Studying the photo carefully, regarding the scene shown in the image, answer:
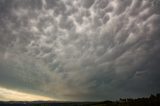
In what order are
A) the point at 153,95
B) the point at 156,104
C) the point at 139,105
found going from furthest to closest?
1. the point at 153,95
2. the point at 139,105
3. the point at 156,104

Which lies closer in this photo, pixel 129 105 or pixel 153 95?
pixel 129 105

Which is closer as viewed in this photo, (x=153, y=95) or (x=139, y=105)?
(x=139, y=105)

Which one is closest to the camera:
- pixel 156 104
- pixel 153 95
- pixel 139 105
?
pixel 156 104

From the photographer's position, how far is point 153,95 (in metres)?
116

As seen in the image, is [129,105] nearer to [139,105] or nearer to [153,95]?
[139,105]

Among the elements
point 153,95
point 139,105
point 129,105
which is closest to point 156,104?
point 139,105

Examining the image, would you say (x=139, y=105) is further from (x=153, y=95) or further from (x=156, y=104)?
(x=153, y=95)

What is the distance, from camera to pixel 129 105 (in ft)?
306

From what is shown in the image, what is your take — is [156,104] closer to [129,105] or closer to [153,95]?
[129,105]

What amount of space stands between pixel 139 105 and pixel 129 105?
21.2ft

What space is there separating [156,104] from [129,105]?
14264 millimetres

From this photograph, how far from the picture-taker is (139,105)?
87.6m

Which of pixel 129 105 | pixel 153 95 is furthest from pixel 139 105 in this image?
pixel 153 95

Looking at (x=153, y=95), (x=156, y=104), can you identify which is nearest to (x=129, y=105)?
(x=156, y=104)
